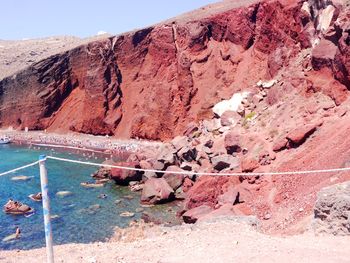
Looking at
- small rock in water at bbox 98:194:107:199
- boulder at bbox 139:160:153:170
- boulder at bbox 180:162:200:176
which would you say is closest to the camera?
small rock in water at bbox 98:194:107:199

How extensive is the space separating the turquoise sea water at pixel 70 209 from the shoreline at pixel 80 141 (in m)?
6.46

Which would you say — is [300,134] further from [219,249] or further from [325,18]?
[219,249]

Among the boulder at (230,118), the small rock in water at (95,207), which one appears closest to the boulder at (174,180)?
the small rock in water at (95,207)

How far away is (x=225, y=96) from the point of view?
41.7 meters

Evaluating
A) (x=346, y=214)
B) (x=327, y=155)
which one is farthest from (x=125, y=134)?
(x=346, y=214)

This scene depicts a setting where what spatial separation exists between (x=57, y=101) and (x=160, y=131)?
22.0 meters

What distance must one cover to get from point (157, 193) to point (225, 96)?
17719mm

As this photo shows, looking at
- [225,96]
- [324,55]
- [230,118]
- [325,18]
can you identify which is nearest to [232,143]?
[230,118]

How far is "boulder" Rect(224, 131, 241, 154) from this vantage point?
87.7ft

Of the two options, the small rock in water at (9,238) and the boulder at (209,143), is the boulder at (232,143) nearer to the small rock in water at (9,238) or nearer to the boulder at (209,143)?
the boulder at (209,143)

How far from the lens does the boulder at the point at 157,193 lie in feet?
86.9

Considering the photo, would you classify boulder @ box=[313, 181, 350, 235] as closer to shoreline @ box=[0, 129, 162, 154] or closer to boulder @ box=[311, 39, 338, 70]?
boulder @ box=[311, 39, 338, 70]

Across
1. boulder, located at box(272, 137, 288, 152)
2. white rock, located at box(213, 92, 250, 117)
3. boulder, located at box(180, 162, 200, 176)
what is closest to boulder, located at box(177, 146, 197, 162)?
boulder, located at box(180, 162, 200, 176)

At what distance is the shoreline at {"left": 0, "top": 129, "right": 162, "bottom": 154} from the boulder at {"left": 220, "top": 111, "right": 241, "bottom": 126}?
12.3m
